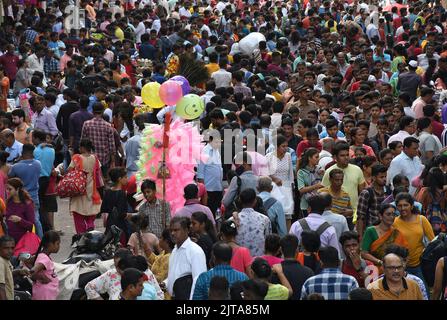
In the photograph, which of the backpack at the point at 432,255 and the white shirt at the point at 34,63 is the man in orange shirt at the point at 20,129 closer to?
the white shirt at the point at 34,63

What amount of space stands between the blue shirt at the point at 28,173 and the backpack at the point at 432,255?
475cm

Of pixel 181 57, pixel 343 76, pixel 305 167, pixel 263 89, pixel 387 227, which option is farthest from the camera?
pixel 343 76

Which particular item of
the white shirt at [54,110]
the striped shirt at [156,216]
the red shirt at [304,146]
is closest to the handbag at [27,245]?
the striped shirt at [156,216]

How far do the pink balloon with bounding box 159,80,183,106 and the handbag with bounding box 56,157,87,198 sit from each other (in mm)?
1323

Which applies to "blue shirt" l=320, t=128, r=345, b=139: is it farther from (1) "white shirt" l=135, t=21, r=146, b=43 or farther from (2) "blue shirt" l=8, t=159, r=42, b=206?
(1) "white shirt" l=135, t=21, r=146, b=43

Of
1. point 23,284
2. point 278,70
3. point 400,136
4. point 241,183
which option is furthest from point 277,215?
point 278,70

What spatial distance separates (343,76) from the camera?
20.9m

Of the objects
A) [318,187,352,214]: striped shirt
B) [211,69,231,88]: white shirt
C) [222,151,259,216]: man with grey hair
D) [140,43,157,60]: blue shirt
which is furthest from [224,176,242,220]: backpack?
[140,43,157,60]: blue shirt

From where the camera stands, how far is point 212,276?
9.43m

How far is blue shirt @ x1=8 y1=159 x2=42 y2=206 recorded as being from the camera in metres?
13.5

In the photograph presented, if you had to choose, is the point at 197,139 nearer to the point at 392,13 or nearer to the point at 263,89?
the point at 263,89

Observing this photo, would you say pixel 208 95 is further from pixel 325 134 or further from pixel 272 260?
pixel 272 260

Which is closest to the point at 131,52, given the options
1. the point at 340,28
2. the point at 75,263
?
the point at 340,28

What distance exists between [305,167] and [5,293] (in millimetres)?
4297
